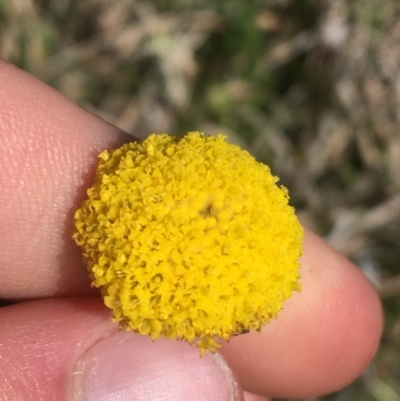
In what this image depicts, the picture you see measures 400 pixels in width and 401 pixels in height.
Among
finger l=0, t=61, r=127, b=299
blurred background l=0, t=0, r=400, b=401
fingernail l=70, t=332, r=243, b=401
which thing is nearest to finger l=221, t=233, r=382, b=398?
fingernail l=70, t=332, r=243, b=401

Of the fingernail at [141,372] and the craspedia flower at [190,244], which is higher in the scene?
the craspedia flower at [190,244]

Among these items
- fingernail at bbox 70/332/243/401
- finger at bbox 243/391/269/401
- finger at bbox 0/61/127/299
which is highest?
finger at bbox 0/61/127/299

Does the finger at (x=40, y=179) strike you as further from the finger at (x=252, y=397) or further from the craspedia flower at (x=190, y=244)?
the finger at (x=252, y=397)

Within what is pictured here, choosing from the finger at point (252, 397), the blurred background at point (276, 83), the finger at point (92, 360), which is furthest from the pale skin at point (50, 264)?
the blurred background at point (276, 83)

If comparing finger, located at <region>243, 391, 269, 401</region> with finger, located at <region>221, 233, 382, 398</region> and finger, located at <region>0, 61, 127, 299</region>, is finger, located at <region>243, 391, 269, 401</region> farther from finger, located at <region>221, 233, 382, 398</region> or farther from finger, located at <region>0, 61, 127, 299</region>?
finger, located at <region>0, 61, 127, 299</region>

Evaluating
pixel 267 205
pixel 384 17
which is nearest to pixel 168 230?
pixel 267 205
